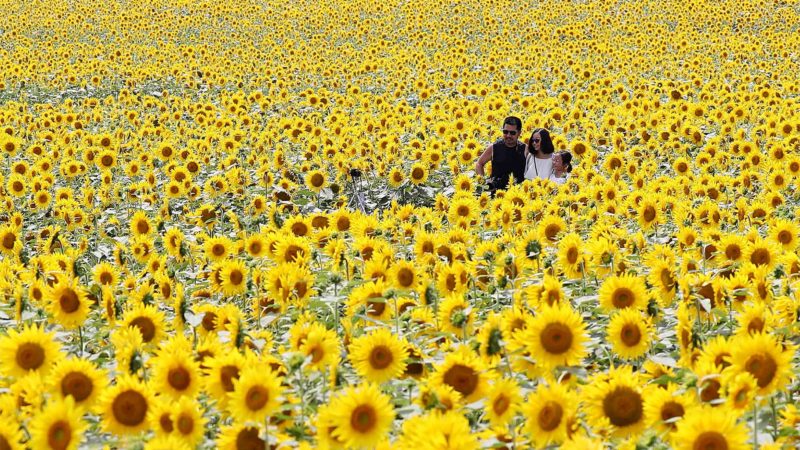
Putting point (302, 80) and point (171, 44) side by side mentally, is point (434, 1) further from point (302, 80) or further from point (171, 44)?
point (302, 80)

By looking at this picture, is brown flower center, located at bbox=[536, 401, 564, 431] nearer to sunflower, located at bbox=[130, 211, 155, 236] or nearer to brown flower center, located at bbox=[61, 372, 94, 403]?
brown flower center, located at bbox=[61, 372, 94, 403]

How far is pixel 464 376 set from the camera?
3.33 meters

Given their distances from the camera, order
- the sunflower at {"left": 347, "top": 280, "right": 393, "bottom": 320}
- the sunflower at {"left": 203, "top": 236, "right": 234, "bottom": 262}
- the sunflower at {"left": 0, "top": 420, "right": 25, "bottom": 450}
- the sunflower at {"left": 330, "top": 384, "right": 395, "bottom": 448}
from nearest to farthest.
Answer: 1. the sunflower at {"left": 0, "top": 420, "right": 25, "bottom": 450}
2. the sunflower at {"left": 330, "top": 384, "right": 395, "bottom": 448}
3. the sunflower at {"left": 347, "top": 280, "right": 393, "bottom": 320}
4. the sunflower at {"left": 203, "top": 236, "right": 234, "bottom": 262}

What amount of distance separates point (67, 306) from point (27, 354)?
3.13 feet

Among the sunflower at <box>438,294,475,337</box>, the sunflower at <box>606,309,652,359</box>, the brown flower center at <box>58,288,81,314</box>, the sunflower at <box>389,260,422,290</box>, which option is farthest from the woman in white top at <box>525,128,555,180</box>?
the brown flower center at <box>58,288,81,314</box>

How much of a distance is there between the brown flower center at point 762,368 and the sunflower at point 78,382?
7.93 ft

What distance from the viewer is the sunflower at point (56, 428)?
3010 millimetres

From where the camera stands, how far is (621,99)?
52.5 ft

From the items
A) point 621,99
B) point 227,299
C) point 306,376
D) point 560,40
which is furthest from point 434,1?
point 306,376

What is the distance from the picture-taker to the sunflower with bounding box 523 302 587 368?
348 centimetres

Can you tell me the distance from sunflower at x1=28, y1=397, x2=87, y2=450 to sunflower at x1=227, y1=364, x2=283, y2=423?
549 mm

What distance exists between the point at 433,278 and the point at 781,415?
1.95 metres

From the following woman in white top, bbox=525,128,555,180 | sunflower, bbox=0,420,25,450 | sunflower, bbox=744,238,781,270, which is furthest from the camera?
woman in white top, bbox=525,128,555,180

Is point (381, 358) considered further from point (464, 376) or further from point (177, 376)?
point (177, 376)
